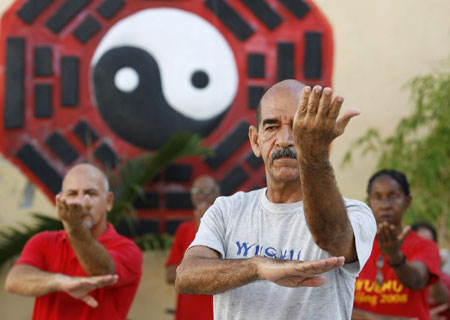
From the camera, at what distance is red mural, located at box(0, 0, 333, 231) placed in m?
6.05

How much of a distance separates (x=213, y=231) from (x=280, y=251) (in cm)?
23

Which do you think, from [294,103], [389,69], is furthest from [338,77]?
[294,103]

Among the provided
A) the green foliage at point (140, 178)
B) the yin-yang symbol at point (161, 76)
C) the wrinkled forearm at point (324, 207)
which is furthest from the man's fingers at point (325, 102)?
the yin-yang symbol at point (161, 76)

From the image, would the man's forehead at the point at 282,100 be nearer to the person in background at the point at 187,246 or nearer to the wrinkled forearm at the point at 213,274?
the wrinkled forearm at the point at 213,274

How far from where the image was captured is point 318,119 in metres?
1.80

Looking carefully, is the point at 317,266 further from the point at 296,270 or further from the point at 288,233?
the point at 288,233

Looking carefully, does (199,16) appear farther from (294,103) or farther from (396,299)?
(294,103)

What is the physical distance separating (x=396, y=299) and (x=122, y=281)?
1429 mm

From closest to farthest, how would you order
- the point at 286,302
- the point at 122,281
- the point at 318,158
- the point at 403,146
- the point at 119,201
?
1. the point at 318,158
2. the point at 286,302
3. the point at 122,281
4. the point at 119,201
5. the point at 403,146

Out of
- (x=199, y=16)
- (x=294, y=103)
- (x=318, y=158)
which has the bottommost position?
(x=318, y=158)

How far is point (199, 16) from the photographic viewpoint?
625 centimetres

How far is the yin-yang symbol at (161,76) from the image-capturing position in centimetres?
614

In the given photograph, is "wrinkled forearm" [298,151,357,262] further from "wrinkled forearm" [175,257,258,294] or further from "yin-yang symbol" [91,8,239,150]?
"yin-yang symbol" [91,8,239,150]

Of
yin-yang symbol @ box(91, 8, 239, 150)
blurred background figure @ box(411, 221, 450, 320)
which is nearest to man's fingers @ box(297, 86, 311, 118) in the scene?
blurred background figure @ box(411, 221, 450, 320)
